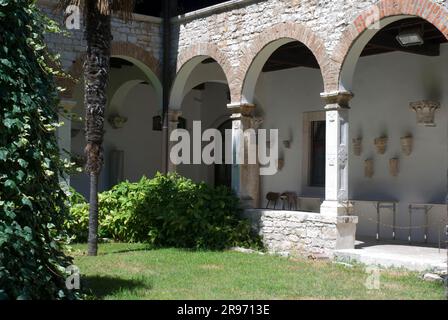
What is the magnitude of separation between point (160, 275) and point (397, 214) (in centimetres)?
601

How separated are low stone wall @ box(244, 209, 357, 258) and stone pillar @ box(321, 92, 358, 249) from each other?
161 mm

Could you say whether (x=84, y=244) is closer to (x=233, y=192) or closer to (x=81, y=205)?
(x=81, y=205)

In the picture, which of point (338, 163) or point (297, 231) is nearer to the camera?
point (338, 163)

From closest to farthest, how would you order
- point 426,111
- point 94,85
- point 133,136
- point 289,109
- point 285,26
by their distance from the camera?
point 94,85
point 285,26
point 426,111
point 289,109
point 133,136

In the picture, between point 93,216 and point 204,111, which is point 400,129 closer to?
point 93,216

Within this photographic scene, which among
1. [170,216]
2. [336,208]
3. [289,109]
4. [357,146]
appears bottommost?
[170,216]

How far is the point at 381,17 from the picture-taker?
928 centimetres

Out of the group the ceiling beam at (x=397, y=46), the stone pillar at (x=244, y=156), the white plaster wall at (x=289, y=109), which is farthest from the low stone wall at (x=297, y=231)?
the ceiling beam at (x=397, y=46)

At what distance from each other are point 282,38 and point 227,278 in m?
4.83

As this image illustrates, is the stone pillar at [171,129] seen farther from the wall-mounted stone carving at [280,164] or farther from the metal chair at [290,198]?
the wall-mounted stone carving at [280,164]

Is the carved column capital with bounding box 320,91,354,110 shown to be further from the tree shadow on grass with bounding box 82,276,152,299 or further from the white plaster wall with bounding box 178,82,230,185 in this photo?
the white plaster wall with bounding box 178,82,230,185

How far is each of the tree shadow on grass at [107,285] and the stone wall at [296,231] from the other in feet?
11.7

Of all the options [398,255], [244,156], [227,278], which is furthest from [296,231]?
[227,278]

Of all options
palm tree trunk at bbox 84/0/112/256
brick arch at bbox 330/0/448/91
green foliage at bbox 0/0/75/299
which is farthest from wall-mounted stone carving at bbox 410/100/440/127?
green foliage at bbox 0/0/75/299
